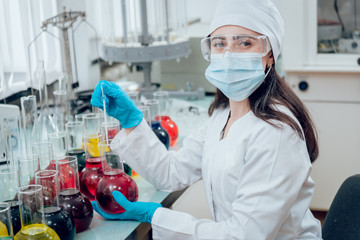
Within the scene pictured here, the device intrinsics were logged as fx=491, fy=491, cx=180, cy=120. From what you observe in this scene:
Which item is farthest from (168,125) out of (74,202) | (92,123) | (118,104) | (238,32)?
(74,202)

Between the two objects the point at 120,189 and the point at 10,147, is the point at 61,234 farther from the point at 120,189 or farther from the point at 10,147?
the point at 10,147

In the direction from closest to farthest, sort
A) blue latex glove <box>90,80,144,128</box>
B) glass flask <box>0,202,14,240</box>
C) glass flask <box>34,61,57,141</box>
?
glass flask <box>0,202,14,240</box> → blue latex glove <box>90,80,144,128</box> → glass flask <box>34,61,57,141</box>

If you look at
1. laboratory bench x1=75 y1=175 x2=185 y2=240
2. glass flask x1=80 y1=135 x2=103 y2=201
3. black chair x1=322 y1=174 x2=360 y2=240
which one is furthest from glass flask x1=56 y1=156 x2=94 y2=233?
black chair x1=322 y1=174 x2=360 y2=240

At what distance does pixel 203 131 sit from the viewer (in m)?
1.71

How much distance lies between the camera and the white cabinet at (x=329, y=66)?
9.03 feet

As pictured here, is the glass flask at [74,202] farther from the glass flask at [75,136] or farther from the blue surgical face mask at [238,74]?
the blue surgical face mask at [238,74]

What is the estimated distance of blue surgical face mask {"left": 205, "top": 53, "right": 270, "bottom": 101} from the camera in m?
1.47

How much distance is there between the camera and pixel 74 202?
1.31 m

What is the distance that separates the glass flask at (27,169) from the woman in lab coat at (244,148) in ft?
0.78

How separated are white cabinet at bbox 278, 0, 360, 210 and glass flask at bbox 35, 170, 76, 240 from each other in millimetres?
1854

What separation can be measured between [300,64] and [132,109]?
1481 mm

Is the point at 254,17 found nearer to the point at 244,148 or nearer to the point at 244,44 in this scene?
the point at 244,44

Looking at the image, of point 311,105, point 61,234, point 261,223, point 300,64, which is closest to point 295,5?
point 300,64

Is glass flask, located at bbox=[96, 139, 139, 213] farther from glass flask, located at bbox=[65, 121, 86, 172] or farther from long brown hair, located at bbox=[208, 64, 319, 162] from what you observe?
long brown hair, located at bbox=[208, 64, 319, 162]
